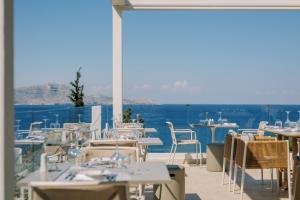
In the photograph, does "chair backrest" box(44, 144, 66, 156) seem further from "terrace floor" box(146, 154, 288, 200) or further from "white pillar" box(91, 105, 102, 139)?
"white pillar" box(91, 105, 102, 139)

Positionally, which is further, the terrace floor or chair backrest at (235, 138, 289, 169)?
the terrace floor

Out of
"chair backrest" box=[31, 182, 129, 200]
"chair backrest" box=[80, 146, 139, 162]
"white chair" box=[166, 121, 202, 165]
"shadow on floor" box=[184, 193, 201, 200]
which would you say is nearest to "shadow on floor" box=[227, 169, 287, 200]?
"shadow on floor" box=[184, 193, 201, 200]

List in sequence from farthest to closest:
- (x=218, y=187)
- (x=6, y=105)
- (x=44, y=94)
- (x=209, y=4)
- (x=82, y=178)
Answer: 1. (x=209, y=4)
2. (x=218, y=187)
3. (x=44, y=94)
4. (x=82, y=178)
5. (x=6, y=105)

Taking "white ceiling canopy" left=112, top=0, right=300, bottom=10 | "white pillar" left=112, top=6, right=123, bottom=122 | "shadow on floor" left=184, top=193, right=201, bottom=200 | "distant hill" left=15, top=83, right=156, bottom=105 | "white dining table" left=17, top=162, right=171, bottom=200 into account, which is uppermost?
"white ceiling canopy" left=112, top=0, right=300, bottom=10

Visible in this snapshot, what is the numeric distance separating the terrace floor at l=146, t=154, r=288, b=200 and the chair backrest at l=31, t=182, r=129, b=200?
347cm

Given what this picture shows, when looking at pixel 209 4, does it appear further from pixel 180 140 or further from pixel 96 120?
pixel 96 120

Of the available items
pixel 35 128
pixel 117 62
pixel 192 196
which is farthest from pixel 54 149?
pixel 117 62

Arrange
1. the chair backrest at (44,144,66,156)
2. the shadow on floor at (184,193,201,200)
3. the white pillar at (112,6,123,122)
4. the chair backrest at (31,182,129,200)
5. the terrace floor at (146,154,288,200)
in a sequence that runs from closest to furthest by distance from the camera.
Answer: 1. the chair backrest at (31,182,129,200)
2. the chair backrest at (44,144,66,156)
3. the shadow on floor at (184,193,201,200)
4. the terrace floor at (146,154,288,200)
5. the white pillar at (112,6,123,122)

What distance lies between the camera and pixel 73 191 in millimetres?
2287

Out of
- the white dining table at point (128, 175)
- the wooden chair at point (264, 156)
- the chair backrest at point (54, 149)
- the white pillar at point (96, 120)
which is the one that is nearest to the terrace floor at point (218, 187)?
the wooden chair at point (264, 156)

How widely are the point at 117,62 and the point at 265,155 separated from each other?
4273mm

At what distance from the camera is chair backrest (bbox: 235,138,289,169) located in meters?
5.22

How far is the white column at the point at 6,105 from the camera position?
5.36 ft

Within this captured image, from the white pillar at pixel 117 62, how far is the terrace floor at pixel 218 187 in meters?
1.86
